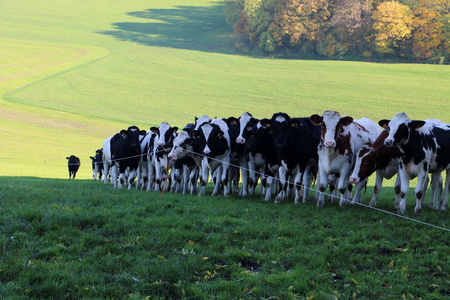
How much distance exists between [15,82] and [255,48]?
39.5m

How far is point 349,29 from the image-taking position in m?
74.4

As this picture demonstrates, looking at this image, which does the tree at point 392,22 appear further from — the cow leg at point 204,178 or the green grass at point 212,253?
the green grass at point 212,253

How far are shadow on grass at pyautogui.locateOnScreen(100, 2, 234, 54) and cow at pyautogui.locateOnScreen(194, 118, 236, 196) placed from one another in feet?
242

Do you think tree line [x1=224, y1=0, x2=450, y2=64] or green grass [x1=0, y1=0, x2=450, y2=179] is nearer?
green grass [x1=0, y1=0, x2=450, y2=179]

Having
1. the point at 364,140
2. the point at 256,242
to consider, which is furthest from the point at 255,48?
the point at 256,242

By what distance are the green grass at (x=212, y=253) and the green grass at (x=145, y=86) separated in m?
23.1

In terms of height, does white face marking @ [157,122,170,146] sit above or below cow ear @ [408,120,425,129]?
below

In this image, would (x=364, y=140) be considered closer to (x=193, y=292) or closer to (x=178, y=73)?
(x=193, y=292)

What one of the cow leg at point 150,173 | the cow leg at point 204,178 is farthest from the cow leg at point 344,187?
the cow leg at point 150,173

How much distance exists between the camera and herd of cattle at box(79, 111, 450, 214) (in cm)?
1289

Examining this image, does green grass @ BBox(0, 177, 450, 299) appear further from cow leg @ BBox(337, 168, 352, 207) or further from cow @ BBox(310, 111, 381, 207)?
cow @ BBox(310, 111, 381, 207)

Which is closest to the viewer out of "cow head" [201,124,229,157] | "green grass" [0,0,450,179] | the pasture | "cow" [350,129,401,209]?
the pasture

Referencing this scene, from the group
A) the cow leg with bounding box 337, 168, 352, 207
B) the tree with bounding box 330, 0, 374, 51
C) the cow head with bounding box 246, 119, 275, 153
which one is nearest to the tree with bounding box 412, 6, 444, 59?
the tree with bounding box 330, 0, 374, 51

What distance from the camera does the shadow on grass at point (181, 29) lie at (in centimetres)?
9438
